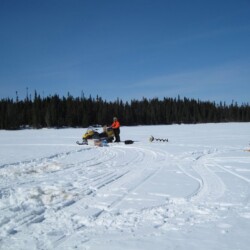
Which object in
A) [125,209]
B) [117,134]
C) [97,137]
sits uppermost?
[117,134]

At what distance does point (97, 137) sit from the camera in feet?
68.6

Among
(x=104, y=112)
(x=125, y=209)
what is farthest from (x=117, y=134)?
(x=104, y=112)

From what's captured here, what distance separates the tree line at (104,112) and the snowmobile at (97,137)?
4777cm

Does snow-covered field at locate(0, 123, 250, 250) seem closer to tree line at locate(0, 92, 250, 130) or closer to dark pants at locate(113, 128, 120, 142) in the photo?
dark pants at locate(113, 128, 120, 142)

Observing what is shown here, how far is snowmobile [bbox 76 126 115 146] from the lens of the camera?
64.8ft

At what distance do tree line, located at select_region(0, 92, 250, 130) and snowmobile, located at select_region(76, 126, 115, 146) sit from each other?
4777 centimetres

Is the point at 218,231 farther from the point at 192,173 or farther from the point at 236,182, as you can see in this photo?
the point at 192,173

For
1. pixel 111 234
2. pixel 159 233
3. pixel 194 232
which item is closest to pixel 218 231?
pixel 194 232

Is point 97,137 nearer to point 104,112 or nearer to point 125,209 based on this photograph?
point 125,209

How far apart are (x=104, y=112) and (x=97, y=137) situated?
6133 cm

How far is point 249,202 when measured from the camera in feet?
18.4

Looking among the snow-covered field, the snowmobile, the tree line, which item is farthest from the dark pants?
the tree line

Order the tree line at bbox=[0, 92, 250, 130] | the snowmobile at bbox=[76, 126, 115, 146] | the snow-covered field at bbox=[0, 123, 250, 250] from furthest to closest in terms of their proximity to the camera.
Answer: the tree line at bbox=[0, 92, 250, 130], the snowmobile at bbox=[76, 126, 115, 146], the snow-covered field at bbox=[0, 123, 250, 250]

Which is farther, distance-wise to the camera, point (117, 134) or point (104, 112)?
point (104, 112)
